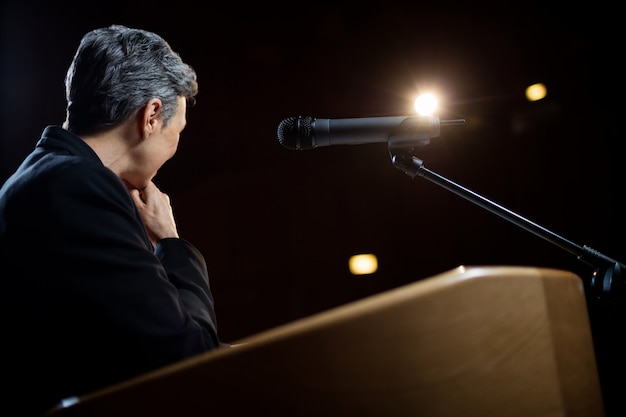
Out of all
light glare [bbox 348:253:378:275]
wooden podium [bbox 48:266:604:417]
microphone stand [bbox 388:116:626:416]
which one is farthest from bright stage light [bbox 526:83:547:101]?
wooden podium [bbox 48:266:604:417]

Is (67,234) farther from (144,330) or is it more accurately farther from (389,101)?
(389,101)

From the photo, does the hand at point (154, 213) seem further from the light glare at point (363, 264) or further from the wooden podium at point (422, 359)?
the light glare at point (363, 264)

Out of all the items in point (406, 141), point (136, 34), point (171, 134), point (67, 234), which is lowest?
point (67, 234)

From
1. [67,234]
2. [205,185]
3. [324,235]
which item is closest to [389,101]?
[324,235]

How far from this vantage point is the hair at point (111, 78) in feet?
3.60

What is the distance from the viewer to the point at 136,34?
1163 mm

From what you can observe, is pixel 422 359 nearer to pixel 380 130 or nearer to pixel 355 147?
pixel 380 130

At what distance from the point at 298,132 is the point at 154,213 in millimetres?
506

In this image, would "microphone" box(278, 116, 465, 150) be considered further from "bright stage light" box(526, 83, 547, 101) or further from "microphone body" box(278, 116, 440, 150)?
"bright stage light" box(526, 83, 547, 101)

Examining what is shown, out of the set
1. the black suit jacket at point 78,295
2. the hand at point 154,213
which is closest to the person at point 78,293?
the black suit jacket at point 78,295

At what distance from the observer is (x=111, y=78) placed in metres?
1.10

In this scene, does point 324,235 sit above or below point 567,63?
below

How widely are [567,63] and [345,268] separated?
186cm

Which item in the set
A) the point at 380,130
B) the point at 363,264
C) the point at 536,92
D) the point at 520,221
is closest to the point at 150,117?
the point at 380,130
